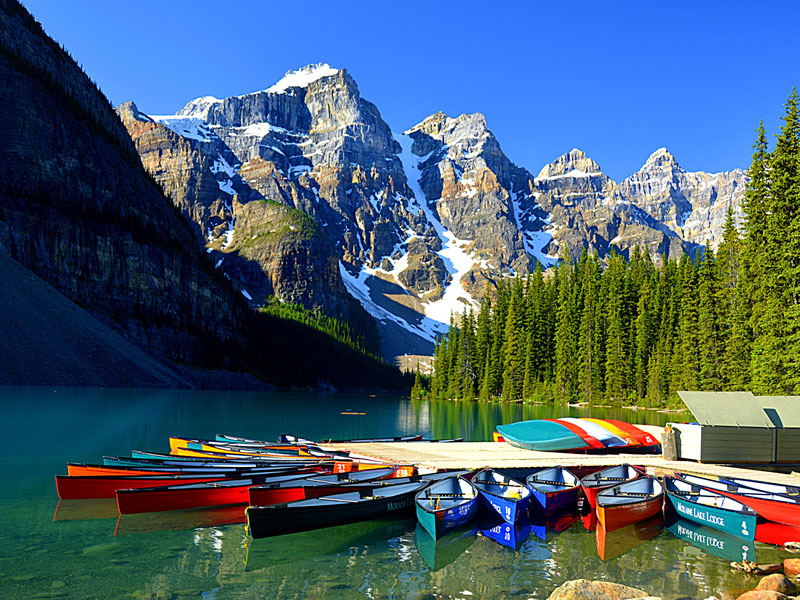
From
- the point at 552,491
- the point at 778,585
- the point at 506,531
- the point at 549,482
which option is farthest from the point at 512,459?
the point at 778,585

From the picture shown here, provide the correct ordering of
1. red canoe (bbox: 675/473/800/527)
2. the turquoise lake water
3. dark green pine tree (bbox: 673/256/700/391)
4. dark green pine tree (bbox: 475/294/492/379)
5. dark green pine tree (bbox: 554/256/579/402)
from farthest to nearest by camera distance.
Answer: dark green pine tree (bbox: 475/294/492/379), dark green pine tree (bbox: 554/256/579/402), dark green pine tree (bbox: 673/256/700/391), red canoe (bbox: 675/473/800/527), the turquoise lake water

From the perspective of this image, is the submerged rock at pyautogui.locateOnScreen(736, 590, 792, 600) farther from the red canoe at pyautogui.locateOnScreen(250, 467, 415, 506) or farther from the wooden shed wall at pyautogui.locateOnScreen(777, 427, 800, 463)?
the wooden shed wall at pyautogui.locateOnScreen(777, 427, 800, 463)

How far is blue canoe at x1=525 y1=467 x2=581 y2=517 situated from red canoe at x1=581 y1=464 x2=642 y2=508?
0.41m

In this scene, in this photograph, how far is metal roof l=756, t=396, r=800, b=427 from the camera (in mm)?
26141

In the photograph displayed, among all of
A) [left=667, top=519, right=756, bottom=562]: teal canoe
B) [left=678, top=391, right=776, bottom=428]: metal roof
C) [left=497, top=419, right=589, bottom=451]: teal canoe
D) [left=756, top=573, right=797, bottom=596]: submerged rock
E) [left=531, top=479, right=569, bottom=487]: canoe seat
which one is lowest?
[left=667, top=519, right=756, bottom=562]: teal canoe

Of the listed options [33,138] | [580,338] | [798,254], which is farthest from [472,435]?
[33,138]

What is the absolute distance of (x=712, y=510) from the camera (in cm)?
1884

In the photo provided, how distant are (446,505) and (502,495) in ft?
8.31

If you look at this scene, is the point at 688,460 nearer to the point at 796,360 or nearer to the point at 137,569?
the point at 796,360

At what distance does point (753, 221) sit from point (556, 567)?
49.0m

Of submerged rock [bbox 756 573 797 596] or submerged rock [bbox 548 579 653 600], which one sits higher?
submerged rock [bbox 548 579 653 600]

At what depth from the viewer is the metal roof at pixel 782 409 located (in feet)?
85.8

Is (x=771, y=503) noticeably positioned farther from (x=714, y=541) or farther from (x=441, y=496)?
(x=441, y=496)

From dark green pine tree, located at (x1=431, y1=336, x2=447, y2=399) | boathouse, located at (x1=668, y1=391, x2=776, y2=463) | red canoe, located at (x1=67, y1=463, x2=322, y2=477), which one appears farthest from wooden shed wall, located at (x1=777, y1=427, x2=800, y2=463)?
dark green pine tree, located at (x1=431, y1=336, x2=447, y2=399)
